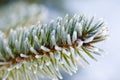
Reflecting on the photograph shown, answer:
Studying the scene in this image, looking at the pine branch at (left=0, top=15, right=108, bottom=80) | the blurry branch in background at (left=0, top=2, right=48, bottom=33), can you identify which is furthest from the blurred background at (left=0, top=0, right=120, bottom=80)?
the pine branch at (left=0, top=15, right=108, bottom=80)

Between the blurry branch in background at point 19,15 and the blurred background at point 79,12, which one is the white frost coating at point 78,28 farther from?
the blurry branch in background at point 19,15

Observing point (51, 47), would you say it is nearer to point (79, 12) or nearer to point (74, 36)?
point (74, 36)

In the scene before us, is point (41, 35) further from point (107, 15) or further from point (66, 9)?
point (107, 15)

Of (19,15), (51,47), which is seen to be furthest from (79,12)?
(51,47)

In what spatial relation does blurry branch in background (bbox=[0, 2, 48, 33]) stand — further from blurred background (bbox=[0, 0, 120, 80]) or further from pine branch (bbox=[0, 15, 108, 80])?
pine branch (bbox=[0, 15, 108, 80])

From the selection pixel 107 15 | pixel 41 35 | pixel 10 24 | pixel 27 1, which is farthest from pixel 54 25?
pixel 107 15

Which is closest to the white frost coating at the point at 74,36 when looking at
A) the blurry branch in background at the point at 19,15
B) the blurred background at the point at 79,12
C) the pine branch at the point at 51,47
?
the pine branch at the point at 51,47

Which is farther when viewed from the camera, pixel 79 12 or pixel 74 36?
pixel 79 12
